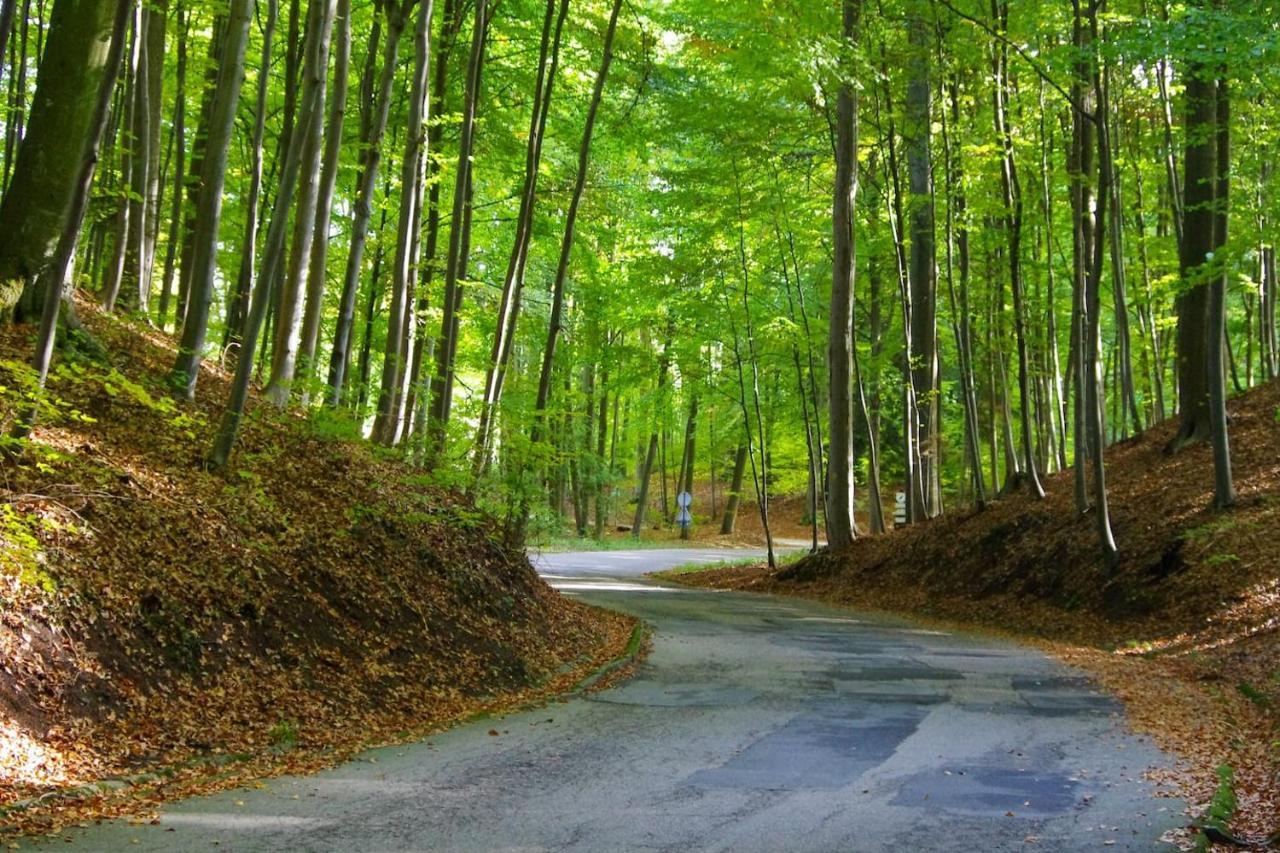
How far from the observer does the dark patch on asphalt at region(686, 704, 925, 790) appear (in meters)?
6.44

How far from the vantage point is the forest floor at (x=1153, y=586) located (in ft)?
27.0

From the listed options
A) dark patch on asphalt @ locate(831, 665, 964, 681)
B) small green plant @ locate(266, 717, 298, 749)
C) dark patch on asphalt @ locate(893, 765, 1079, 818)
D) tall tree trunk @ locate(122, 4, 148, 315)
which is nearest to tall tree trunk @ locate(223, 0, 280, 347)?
tall tree trunk @ locate(122, 4, 148, 315)

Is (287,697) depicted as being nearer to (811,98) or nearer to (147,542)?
(147,542)

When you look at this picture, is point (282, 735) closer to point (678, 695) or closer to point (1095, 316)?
point (678, 695)

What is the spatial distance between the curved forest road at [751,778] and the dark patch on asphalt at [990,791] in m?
0.02

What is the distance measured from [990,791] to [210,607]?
547 centimetres

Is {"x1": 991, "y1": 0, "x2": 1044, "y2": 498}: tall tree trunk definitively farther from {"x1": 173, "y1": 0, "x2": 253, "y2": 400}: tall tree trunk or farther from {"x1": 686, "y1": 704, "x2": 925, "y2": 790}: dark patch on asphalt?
{"x1": 173, "y1": 0, "x2": 253, "y2": 400}: tall tree trunk

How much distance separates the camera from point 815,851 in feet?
16.4

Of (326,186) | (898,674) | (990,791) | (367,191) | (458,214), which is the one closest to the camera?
(990,791)

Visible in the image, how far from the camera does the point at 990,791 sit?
20.2ft

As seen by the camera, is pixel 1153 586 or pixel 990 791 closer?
pixel 990 791

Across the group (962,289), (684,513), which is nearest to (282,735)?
(962,289)

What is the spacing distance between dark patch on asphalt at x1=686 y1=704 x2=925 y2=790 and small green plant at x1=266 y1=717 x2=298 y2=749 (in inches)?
103

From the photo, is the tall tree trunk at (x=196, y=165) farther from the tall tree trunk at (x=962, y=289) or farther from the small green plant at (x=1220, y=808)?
the small green plant at (x=1220, y=808)
